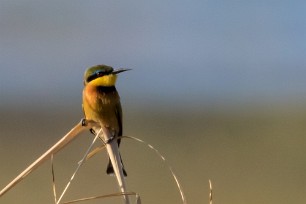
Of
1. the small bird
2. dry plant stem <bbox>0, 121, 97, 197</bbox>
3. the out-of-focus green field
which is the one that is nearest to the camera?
dry plant stem <bbox>0, 121, 97, 197</bbox>

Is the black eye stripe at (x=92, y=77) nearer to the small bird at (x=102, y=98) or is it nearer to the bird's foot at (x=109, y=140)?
the small bird at (x=102, y=98)

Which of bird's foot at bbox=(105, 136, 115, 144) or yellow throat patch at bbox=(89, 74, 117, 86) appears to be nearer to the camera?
bird's foot at bbox=(105, 136, 115, 144)

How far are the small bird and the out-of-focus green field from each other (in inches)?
131

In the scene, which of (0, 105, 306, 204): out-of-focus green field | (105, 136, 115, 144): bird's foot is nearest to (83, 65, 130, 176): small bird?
(105, 136, 115, 144): bird's foot

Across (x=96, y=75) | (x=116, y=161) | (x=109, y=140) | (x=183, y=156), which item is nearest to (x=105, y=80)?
(x=96, y=75)

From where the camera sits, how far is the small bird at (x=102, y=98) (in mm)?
3227

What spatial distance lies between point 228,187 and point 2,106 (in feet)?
18.4

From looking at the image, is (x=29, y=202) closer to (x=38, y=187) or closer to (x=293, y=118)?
(x=38, y=187)

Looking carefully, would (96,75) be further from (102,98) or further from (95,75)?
(102,98)

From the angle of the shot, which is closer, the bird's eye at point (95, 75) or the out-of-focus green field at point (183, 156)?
the bird's eye at point (95, 75)

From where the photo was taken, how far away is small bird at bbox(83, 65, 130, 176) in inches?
127

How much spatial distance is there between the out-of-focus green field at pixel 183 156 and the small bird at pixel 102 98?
333cm

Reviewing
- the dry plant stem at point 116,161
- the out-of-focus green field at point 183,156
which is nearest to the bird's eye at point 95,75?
the dry plant stem at point 116,161

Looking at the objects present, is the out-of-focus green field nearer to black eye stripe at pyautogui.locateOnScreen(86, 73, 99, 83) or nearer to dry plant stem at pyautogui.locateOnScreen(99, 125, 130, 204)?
black eye stripe at pyautogui.locateOnScreen(86, 73, 99, 83)
